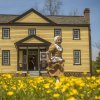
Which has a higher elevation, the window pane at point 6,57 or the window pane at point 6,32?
the window pane at point 6,32

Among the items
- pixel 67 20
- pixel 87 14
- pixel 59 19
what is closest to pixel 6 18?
pixel 59 19

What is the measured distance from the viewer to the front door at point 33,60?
45.0 metres

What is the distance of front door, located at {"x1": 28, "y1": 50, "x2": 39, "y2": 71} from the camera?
45.0 m

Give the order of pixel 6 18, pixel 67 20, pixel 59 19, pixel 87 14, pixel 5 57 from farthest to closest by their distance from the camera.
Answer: pixel 87 14 → pixel 59 19 → pixel 67 20 → pixel 6 18 → pixel 5 57

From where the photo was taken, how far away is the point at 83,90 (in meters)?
6.06

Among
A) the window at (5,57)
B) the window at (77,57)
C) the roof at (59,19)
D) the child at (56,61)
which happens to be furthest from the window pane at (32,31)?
the child at (56,61)

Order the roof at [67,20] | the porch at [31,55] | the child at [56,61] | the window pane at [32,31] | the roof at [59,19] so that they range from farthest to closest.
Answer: the roof at [67,20] < the roof at [59,19] < the window pane at [32,31] < the porch at [31,55] < the child at [56,61]

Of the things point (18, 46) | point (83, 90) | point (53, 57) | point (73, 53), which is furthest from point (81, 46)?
point (83, 90)

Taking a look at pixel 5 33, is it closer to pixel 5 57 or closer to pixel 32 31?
pixel 5 57

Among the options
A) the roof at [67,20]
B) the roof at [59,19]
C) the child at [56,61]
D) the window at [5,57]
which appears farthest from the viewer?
the roof at [67,20]

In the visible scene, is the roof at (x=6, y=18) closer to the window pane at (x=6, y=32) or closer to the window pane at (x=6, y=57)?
the window pane at (x=6, y=32)

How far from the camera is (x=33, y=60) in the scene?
1794 inches

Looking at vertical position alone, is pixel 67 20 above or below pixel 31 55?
above

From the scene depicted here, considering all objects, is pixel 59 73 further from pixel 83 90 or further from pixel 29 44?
pixel 29 44
